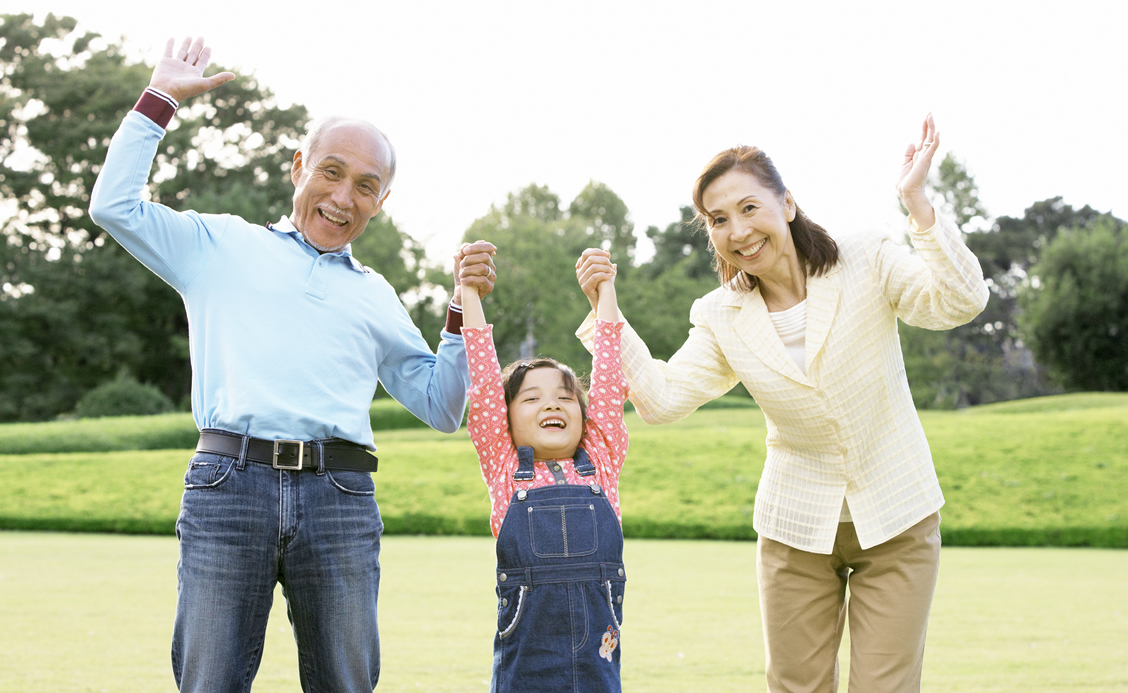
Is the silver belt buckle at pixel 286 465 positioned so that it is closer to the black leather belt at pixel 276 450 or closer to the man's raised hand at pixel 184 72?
the black leather belt at pixel 276 450

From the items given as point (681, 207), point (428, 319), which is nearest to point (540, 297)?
point (428, 319)

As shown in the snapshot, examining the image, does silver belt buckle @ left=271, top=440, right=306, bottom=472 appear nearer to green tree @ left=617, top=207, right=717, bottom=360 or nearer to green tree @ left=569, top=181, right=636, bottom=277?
green tree @ left=617, top=207, right=717, bottom=360

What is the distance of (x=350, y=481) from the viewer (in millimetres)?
2480

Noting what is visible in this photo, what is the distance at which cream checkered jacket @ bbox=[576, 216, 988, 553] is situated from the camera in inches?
109

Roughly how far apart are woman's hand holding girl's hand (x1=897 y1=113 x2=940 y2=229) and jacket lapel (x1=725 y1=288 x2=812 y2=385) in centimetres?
51

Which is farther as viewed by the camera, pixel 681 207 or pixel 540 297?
pixel 681 207

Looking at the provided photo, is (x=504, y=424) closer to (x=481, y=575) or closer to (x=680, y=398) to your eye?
(x=680, y=398)

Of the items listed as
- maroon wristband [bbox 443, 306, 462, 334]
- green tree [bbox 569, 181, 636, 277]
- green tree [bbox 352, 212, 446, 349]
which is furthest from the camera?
green tree [bbox 569, 181, 636, 277]

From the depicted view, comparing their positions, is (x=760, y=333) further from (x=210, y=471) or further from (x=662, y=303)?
(x=662, y=303)

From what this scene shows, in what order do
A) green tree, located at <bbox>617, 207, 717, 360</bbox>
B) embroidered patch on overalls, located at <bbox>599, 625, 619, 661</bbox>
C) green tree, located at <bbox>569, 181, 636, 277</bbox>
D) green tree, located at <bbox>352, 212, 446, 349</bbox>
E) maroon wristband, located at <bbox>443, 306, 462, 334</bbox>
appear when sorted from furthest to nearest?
1. green tree, located at <bbox>569, 181, 636, 277</bbox>
2. green tree, located at <bbox>617, 207, 717, 360</bbox>
3. green tree, located at <bbox>352, 212, 446, 349</bbox>
4. maroon wristband, located at <bbox>443, 306, 462, 334</bbox>
5. embroidered patch on overalls, located at <bbox>599, 625, 619, 661</bbox>

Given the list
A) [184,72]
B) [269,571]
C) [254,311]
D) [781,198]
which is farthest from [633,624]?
[184,72]

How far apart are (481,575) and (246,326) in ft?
20.3

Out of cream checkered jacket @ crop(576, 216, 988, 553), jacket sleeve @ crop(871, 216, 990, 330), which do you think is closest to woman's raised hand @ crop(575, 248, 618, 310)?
cream checkered jacket @ crop(576, 216, 988, 553)

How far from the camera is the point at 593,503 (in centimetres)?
269
